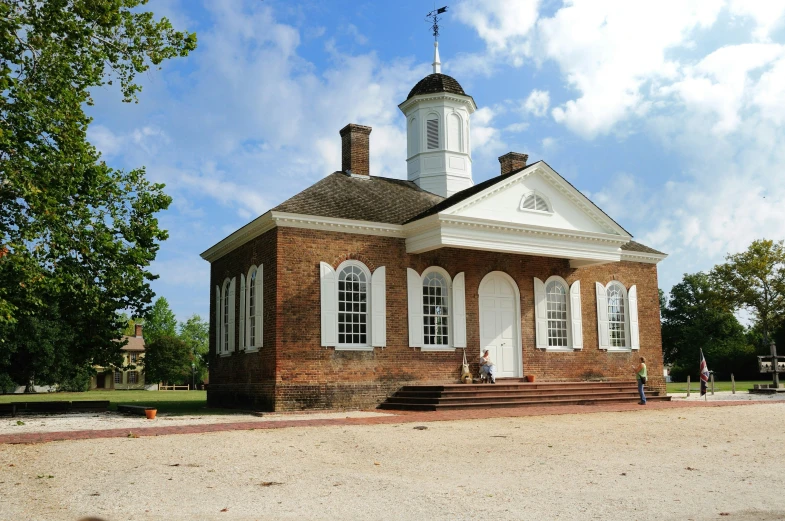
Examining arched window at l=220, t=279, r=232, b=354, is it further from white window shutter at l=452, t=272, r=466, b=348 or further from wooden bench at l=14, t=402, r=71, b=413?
white window shutter at l=452, t=272, r=466, b=348

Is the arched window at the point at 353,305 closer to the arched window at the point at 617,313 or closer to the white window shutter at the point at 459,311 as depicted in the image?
the white window shutter at the point at 459,311

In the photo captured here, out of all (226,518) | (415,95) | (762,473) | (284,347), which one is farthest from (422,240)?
(226,518)

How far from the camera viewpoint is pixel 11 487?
27.7 ft

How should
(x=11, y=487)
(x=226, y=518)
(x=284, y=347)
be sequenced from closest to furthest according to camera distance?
(x=226, y=518)
(x=11, y=487)
(x=284, y=347)

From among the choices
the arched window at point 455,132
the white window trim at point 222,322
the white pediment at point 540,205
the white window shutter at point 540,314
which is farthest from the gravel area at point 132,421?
the arched window at point 455,132

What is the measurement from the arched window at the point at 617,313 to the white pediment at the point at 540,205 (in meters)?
3.13

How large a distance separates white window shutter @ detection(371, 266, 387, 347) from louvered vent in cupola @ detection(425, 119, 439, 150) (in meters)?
8.12

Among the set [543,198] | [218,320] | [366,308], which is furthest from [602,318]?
[218,320]

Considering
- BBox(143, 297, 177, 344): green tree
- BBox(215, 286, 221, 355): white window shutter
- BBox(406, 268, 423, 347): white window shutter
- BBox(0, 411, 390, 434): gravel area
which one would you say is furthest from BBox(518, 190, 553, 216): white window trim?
BBox(143, 297, 177, 344): green tree

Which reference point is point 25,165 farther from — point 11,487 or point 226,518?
point 226,518

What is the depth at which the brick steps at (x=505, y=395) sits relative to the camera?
19547mm

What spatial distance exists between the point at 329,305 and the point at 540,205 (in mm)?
7522

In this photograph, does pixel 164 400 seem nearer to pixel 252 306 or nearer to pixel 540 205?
pixel 252 306

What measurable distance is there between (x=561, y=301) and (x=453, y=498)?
1772cm
